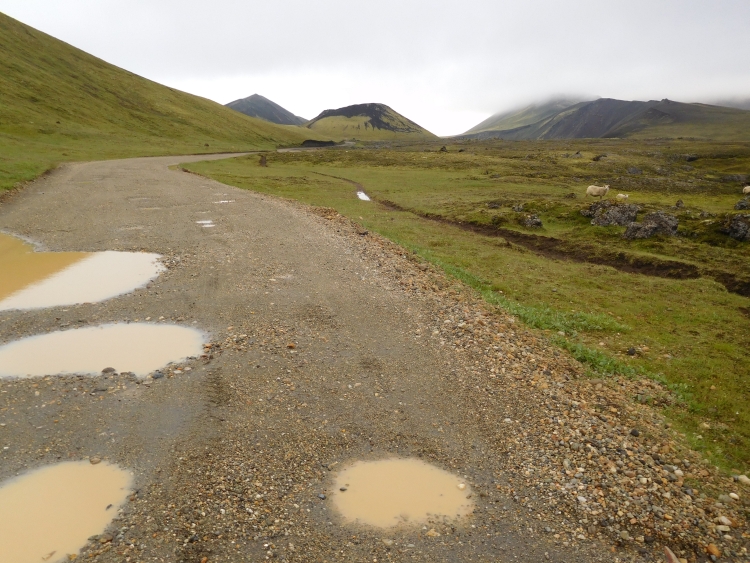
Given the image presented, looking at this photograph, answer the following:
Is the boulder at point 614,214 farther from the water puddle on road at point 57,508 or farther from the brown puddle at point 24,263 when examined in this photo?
the water puddle on road at point 57,508

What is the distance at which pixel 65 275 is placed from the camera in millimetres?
17406

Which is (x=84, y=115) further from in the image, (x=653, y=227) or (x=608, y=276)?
(x=608, y=276)

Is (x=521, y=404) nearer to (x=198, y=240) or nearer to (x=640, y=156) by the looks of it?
(x=198, y=240)

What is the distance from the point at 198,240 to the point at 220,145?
4144 inches

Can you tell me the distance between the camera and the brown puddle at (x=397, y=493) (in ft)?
23.1

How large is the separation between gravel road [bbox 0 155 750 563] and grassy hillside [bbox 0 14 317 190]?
36508mm

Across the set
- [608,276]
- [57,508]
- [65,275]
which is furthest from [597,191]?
[57,508]

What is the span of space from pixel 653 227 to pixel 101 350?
101 feet

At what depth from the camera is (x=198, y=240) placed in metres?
22.6

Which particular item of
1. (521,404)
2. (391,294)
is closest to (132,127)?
(391,294)

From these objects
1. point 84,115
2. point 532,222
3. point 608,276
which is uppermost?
point 84,115

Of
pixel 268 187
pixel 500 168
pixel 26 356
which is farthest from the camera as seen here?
pixel 500 168

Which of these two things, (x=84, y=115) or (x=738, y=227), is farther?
(x=84, y=115)

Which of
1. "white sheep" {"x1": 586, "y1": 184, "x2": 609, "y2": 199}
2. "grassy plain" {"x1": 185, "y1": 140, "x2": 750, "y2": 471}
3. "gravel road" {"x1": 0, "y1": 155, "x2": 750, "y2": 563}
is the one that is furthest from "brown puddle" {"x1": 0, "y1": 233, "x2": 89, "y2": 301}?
"white sheep" {"x1": 586, "y1": 184, "x2": 609, "y2": 199}
